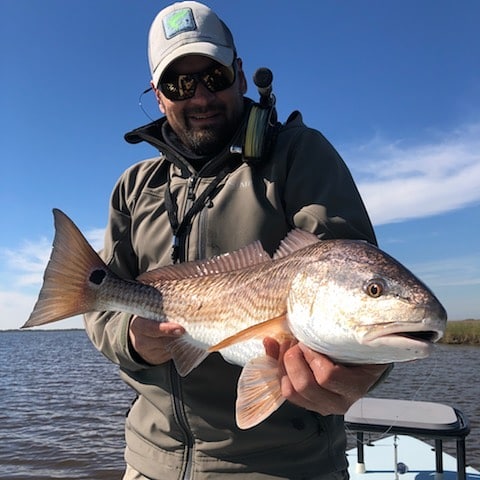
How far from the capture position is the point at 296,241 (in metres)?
2.43

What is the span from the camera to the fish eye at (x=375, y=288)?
1.92m

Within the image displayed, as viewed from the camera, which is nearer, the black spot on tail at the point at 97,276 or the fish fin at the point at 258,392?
the fish fin at the point at 258,392

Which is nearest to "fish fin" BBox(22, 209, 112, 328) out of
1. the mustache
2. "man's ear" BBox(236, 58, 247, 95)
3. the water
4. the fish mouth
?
the mustache

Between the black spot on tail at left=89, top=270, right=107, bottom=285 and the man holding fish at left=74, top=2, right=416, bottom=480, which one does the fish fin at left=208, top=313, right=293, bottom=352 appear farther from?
the black spot on tail at left=89, top=270, right=107, bottom=285

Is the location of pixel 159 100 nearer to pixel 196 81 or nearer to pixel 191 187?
pixel 196 81

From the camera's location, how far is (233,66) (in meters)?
3.39

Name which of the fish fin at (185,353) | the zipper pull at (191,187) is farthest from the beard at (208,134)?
the fish fin at (185,353)

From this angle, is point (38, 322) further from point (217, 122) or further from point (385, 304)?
point (385, 304)

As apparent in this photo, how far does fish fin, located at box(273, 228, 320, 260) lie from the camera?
7.82ft

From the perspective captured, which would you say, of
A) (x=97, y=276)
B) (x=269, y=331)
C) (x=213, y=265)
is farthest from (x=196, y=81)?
(x=269, y=331)

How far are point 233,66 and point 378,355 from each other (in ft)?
7.37

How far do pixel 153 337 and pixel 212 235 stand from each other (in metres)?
0.65

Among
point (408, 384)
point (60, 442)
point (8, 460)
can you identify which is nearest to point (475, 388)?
point (408, 384)

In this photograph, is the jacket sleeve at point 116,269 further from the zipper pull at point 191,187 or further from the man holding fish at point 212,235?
the zipper pull at point 191,187
